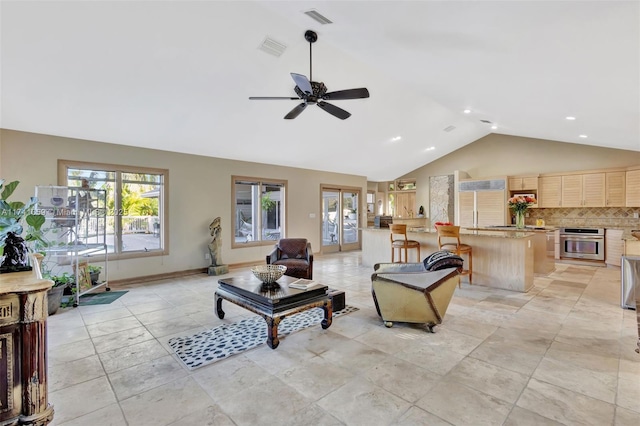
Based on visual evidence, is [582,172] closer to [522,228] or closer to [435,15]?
[522,228]

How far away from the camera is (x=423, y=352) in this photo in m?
2.89

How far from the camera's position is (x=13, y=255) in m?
2.12

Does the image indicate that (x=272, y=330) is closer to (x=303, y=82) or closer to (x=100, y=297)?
(x=303, y=82)

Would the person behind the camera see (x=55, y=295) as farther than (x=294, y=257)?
No

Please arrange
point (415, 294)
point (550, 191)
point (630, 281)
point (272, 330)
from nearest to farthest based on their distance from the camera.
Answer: point (272, 330), point (415, 294), point (630, 281), point (550, 191)

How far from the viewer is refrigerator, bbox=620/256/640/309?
4.03m

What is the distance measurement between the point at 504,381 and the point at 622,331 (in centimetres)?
210

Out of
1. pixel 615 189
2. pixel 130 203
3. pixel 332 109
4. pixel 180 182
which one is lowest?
pixel 130 203

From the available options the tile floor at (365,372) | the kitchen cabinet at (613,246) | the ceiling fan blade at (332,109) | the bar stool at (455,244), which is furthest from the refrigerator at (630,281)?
the ceiling fan blade at (332,109)

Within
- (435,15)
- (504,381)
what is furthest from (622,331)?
(435,15)

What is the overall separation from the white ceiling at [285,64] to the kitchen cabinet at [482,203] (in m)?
2.72

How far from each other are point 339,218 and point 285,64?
602 cm

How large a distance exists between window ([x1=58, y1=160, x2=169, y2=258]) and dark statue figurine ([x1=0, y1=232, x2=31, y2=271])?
3.61 metres

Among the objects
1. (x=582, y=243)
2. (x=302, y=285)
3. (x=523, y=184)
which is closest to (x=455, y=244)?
(x=302, y=285)
